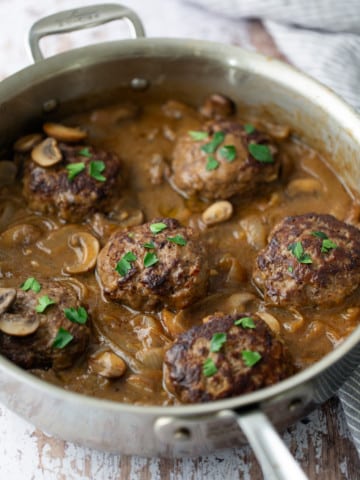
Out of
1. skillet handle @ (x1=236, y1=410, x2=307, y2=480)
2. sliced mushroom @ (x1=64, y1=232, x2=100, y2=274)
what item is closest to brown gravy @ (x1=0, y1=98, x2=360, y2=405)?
sliced mushroom @ (x1=64, y1=232, x2=100, y2=274)

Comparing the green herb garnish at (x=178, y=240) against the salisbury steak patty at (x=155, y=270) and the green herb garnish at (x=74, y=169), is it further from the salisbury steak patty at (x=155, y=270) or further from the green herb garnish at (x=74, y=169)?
the green herb garnish at (x=74, y=169)

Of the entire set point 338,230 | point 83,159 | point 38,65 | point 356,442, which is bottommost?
point 356,442

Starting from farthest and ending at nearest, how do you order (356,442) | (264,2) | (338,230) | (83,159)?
(264,2)
(83,159)
(338,230)
(356,442)

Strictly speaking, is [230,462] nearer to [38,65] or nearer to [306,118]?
[306,118]

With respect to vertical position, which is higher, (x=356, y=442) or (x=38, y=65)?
(x=38, y=65)

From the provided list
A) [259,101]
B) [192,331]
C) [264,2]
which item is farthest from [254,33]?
[192,331]

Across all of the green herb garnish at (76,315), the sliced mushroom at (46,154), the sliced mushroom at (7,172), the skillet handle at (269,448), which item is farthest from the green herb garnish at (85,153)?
the skillet handle at (269,448)

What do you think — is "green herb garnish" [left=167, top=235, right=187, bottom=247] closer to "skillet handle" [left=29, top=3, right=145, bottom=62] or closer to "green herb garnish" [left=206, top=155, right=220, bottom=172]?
"green herb garnish" [left=206, top=155, right=220, bottom=172]
